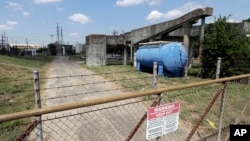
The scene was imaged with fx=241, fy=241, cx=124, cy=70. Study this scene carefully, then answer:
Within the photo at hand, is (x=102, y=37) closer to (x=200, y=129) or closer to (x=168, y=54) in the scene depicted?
(x=168, y=54)

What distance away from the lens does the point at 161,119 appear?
10.3 ft

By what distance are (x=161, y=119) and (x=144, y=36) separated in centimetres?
2085

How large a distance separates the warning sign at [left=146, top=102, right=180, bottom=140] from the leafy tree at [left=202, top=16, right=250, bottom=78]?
40.7 ft

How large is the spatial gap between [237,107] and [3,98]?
327 inches

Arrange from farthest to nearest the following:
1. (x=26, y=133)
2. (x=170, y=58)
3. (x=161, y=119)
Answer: (x=170, y=58)
(x=161, y=119)
(x=26, y=133)

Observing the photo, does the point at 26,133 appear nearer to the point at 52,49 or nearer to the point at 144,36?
the point at 144,36

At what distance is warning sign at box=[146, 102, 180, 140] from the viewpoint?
299 cm

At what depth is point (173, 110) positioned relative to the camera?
3.25 meters

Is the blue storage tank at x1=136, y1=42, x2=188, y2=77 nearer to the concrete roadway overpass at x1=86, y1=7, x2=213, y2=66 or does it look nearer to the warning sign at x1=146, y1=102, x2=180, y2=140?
the concrete roadway overpass at x1=86, y1=7, x2=213, y2=66

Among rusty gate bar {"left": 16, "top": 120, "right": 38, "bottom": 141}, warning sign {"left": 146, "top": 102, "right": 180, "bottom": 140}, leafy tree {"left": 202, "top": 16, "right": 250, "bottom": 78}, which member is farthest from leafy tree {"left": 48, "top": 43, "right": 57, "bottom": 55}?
rusty gate bar {"left": 16, "top": 120, "right": 38, "bottom": 141}

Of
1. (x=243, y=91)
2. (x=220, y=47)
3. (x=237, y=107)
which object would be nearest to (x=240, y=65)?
(x=220, y=47)

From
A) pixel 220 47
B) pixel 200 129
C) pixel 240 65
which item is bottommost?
pixel 200 129

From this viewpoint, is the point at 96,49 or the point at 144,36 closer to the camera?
the point at 144,36

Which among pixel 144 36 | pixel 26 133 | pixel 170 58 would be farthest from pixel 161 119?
pixel 144 36
